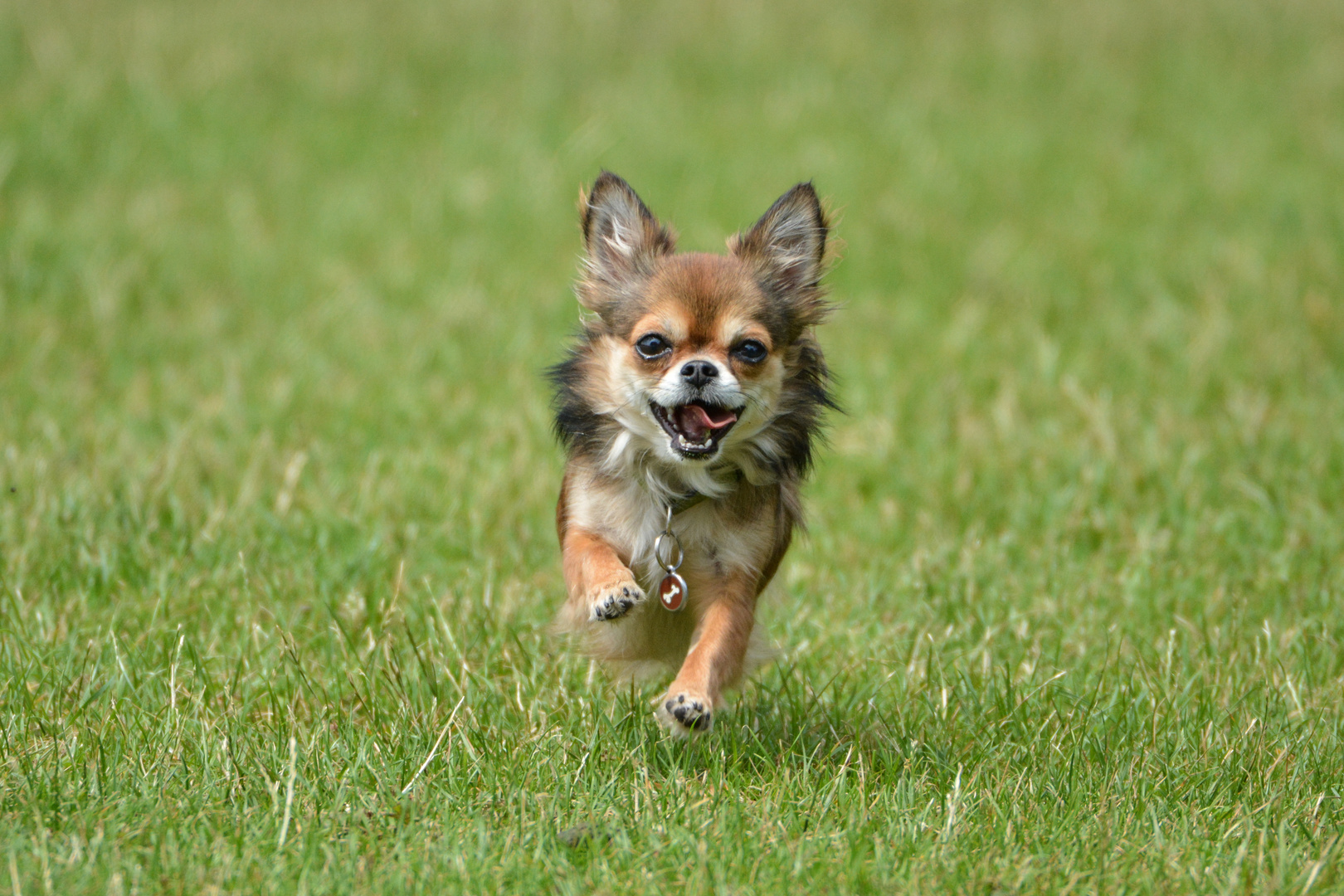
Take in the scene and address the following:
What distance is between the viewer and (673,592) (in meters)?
3.83

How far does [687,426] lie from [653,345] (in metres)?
0.23

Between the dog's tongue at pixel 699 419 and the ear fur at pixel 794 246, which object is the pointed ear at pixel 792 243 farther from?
the dog's tongue at pixel 699 419

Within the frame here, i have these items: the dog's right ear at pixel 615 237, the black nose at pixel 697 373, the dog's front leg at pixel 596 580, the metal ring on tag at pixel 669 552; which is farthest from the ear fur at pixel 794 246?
the dog's front leg at pixel 596 580

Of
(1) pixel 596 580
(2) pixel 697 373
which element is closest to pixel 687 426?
(2) pixel 697 373

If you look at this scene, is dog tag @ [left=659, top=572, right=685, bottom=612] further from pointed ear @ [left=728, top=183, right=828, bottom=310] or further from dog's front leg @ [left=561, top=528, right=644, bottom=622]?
pointed ear @ [left=728, top=183, right=828, bottom=310]

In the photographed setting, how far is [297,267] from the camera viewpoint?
9.00 meters

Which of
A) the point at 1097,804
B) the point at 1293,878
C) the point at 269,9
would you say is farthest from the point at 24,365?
the point at 269,9

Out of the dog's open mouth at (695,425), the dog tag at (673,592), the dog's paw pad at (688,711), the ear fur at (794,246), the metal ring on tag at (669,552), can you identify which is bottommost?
the dog's paw pad at (688,711)

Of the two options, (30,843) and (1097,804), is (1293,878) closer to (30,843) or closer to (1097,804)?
(1097,804)

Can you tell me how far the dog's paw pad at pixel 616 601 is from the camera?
11.5ft

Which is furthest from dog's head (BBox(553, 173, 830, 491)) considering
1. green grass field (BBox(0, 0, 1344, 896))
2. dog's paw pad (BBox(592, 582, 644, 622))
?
green grass field (BBox(0, 0, 1344, 896))

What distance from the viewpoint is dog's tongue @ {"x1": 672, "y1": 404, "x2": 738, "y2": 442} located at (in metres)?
3.72

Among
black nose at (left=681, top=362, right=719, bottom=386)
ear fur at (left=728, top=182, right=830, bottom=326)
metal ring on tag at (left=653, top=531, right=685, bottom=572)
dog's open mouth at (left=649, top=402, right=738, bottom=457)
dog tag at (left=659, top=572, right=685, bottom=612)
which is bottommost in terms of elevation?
dog tag at (left=659, top=572, right=685, bottom=612)

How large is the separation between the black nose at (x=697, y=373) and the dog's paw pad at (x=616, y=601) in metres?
0.53
